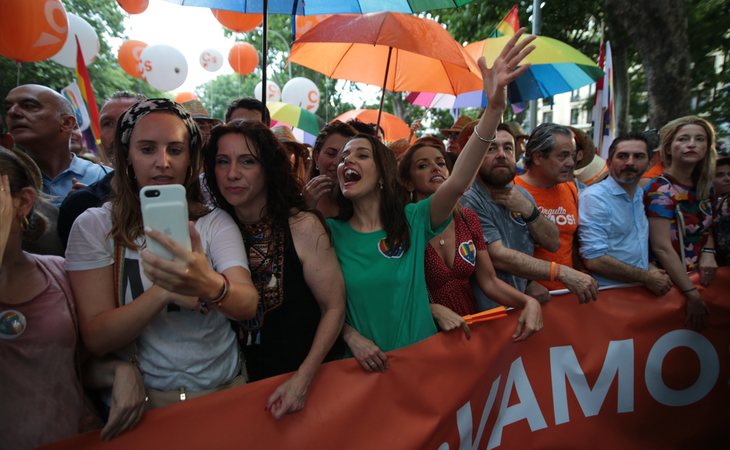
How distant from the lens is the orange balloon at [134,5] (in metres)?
5.39

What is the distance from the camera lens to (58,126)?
289 centimetres

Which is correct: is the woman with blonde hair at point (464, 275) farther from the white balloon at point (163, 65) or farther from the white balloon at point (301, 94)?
the white balloon at point (301, 94)

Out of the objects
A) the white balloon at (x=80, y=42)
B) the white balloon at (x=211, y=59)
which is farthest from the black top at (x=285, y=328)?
the white balloon at (x=211, y=59)

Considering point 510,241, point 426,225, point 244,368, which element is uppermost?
point 426,225

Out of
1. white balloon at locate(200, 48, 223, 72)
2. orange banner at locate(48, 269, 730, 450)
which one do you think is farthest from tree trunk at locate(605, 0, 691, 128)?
white balloon at locate(200, 48, 223, 72)

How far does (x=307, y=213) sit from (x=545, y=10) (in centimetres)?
1058

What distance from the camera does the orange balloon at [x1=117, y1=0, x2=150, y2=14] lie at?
5.39m

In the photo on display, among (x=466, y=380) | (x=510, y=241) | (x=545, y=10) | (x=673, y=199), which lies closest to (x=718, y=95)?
(x=545, y=10)

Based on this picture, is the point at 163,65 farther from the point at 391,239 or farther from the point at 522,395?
the point at 522,395

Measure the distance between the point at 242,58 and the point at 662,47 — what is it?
10.6 metres

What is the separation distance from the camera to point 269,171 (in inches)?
77.1

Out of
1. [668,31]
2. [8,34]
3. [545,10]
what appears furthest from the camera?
[545,10]

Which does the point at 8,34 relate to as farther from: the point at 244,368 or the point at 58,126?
the point at 244,368

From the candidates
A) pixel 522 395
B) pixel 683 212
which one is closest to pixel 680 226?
pixel 683 212
